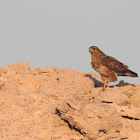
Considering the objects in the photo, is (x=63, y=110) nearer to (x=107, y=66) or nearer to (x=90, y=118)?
(x=90, y=118)

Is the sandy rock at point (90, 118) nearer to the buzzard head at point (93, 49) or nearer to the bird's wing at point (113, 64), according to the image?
the bird's wing at point (113, 64)

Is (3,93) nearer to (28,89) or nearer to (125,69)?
(28,89)

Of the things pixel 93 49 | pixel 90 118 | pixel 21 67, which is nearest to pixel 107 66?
pixel 93 49

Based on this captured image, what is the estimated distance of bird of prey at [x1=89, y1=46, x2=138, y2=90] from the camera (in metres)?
12.2

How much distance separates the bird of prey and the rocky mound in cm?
97

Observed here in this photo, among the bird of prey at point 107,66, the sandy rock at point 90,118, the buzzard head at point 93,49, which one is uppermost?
the buzzard head at point 93,49

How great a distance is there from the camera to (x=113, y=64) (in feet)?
40.3

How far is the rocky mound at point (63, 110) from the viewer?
27.0ft

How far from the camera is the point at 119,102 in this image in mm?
10203

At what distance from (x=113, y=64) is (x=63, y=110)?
4.17 metres

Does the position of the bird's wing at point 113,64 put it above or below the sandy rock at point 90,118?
above

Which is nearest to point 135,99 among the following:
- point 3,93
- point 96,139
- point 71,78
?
point 71,78

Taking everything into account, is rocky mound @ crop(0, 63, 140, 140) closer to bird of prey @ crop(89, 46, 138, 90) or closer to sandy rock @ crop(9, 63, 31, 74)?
bird of prey @ crop(89, 46, 138, 90)

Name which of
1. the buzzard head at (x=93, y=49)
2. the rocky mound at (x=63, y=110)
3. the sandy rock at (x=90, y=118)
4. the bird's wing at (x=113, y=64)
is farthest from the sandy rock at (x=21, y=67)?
the sandy rock at (x=90, y=118)
